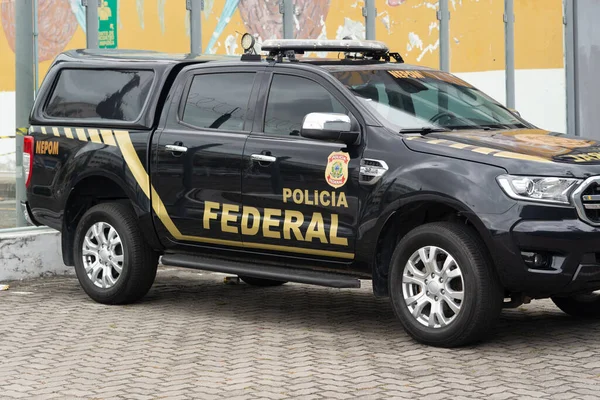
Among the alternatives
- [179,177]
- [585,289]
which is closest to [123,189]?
[179,177]

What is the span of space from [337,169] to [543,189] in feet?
4.72

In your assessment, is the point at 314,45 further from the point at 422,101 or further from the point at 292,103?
the point at 422,101

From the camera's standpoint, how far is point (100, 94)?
983cm

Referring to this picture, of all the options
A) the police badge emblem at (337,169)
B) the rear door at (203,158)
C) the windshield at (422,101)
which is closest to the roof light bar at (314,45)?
the rear door at (203,158)

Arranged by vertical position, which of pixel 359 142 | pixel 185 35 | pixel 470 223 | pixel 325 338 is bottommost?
pixel 325 338

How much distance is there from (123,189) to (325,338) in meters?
2.30

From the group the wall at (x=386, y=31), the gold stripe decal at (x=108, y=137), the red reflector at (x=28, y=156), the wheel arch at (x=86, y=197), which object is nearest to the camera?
the gold stripe decal at (x=108, y=137)

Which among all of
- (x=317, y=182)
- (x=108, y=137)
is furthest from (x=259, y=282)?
(x=317, y=182)

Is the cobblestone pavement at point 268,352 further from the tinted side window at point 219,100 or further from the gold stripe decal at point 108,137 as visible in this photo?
the tinted side window at point 219,100

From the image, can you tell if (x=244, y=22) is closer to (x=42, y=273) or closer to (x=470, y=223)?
(x=42, y=273)

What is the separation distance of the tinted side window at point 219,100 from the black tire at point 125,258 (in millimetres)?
951

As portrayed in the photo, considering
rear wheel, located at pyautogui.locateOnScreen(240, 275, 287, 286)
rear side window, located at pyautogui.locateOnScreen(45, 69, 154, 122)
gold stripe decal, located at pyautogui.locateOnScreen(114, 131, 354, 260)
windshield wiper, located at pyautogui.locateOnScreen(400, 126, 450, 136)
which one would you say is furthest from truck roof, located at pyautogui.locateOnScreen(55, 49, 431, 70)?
rear wheel, located at pyautogui.locateOnScreen(240, 275, 287, 286)

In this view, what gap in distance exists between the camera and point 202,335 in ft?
26.9

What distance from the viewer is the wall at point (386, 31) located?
11.9 metres
